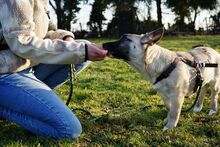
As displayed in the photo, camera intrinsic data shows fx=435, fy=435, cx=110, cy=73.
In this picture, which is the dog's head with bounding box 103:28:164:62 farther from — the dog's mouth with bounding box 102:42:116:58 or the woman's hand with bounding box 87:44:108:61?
the woman's hand with bounding box 87:44:108:61

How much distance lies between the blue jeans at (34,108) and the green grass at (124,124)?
0.41 ft

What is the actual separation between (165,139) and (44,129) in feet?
4.37

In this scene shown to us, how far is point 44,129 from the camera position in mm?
4766

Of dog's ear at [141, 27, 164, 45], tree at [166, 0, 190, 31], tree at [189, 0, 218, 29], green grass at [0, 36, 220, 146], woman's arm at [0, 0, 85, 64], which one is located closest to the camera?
woman's arm at [0, 0, 85, 64]

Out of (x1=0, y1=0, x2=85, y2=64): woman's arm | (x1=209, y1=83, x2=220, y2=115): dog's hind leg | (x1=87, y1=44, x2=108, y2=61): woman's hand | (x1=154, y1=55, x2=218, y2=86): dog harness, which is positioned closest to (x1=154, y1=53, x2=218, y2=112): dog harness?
(x1=154, y1=55, x2=218, y2=86): dog harness

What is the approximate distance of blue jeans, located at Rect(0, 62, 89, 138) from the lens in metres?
4.64

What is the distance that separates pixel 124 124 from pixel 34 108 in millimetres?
1300

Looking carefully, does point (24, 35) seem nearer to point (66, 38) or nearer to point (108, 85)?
point (66, 38)

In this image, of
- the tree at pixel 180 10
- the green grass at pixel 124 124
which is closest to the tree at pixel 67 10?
the tree at pixel 180 10

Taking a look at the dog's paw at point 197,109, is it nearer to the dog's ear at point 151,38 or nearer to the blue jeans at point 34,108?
the dog's ear at point 151,38

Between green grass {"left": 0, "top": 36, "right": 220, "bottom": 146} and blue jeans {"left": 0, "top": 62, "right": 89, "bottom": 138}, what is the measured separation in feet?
0.41

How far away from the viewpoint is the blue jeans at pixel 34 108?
4.64 m

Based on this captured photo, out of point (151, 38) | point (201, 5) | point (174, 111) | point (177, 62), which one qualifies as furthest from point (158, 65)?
point (201, 5)

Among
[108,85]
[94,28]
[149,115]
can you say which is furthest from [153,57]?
[94,28]
